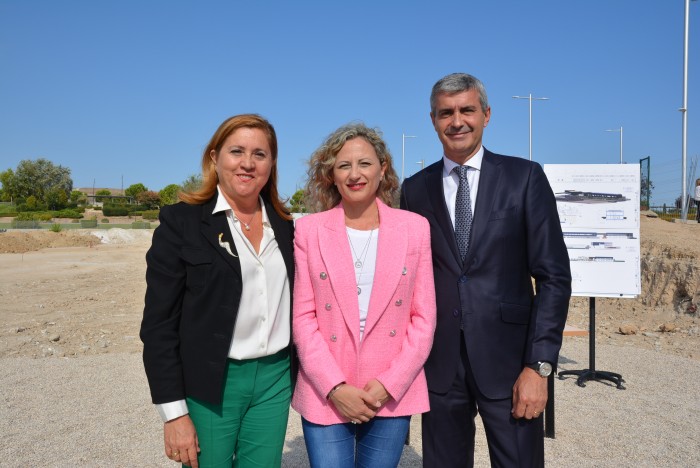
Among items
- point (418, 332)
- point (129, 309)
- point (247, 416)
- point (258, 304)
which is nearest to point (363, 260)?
point (418, 332)

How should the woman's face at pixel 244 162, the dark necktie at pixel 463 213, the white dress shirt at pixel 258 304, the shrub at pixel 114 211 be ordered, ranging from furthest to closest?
the shrub at pixel 114 211 < the dark necktie at pixel 463 213 < the woman's face at pixel 244 162 < the white dress shirt at pixel 258 304

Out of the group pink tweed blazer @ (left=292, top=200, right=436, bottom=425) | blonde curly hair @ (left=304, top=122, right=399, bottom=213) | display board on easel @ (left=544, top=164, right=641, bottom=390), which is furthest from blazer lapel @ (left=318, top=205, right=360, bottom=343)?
display board on easel @ (left=544, top=164, right=641, bottom=390)

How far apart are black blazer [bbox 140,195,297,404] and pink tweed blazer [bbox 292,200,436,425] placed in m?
0.37

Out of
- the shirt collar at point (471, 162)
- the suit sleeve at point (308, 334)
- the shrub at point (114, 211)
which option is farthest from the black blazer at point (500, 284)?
the shrub at point (114, 211)

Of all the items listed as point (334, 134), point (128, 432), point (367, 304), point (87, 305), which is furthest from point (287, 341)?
point (87, 305)

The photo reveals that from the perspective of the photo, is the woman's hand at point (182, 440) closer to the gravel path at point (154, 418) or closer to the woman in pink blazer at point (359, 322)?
the woman in pink blazer at point (359, 322)

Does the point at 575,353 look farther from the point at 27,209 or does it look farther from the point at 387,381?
the point at 27,209

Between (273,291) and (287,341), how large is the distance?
274 millimetres

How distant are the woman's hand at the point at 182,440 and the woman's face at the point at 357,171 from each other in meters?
1.36

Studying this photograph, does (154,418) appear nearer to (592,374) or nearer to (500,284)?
(500,284)

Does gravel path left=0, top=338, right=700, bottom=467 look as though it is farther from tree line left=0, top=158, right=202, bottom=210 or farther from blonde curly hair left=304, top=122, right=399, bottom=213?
tree line left=0, top=158, right=202, bottom=210

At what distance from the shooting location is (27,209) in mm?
64875

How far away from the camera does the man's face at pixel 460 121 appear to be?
2.92 meters

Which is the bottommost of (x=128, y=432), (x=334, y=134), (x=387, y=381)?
(x=128, y=432)
